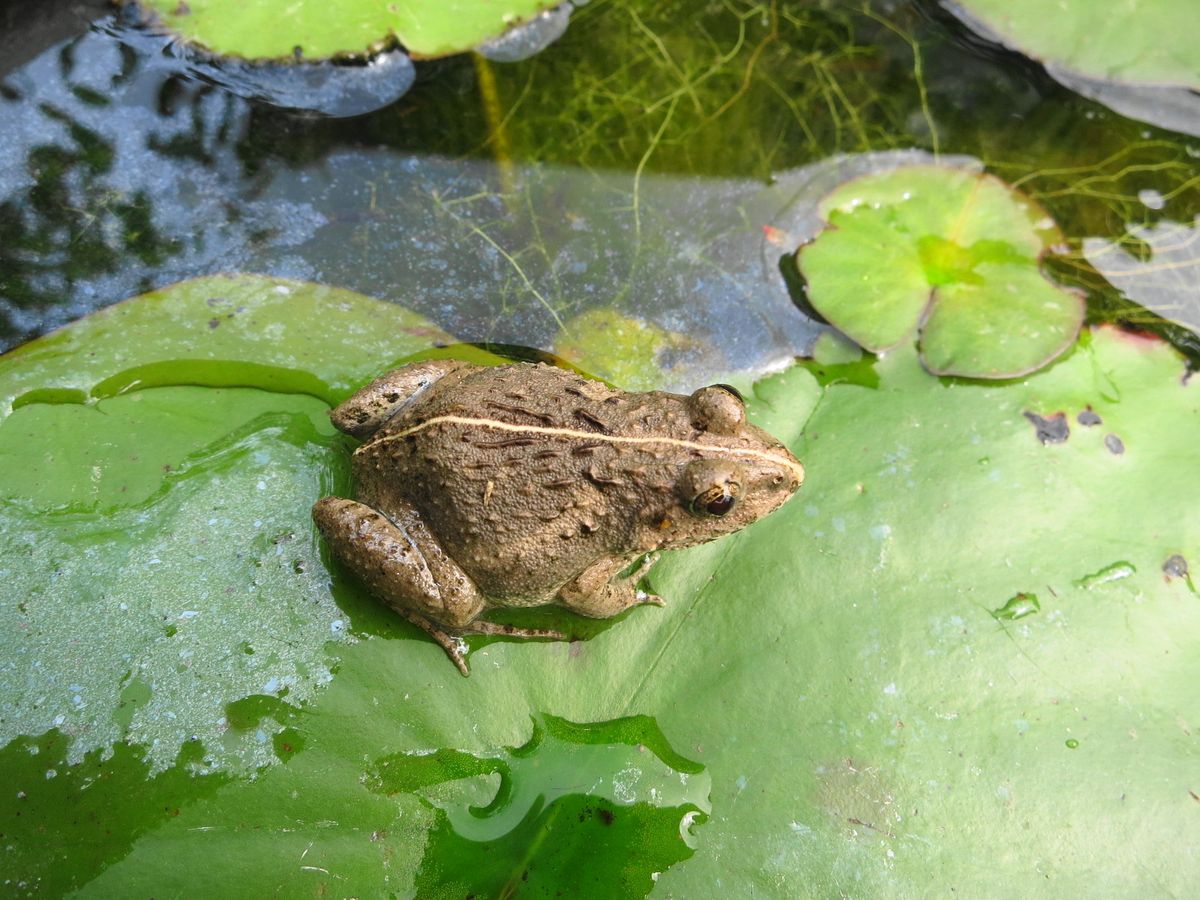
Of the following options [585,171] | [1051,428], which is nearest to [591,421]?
[585,171]

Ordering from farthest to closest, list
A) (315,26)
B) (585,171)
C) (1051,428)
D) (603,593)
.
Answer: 1. (585,171)
2. (315,26)
3. (1051,428)
4. (603,593)

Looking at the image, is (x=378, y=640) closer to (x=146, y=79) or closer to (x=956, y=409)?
(x=956, y=409)

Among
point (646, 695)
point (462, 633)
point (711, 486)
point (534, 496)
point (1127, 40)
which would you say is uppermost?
point (1127, 40)

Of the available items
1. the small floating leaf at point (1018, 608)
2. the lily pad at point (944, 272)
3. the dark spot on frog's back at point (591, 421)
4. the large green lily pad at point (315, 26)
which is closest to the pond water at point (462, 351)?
the small floating leaf at point (1018, 608)

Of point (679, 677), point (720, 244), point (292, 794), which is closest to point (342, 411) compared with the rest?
point (292, 794)

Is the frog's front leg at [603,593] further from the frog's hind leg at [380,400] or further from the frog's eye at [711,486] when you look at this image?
the frog's hind leg at [380,400]

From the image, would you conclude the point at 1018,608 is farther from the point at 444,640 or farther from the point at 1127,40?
the point at 1127,40
